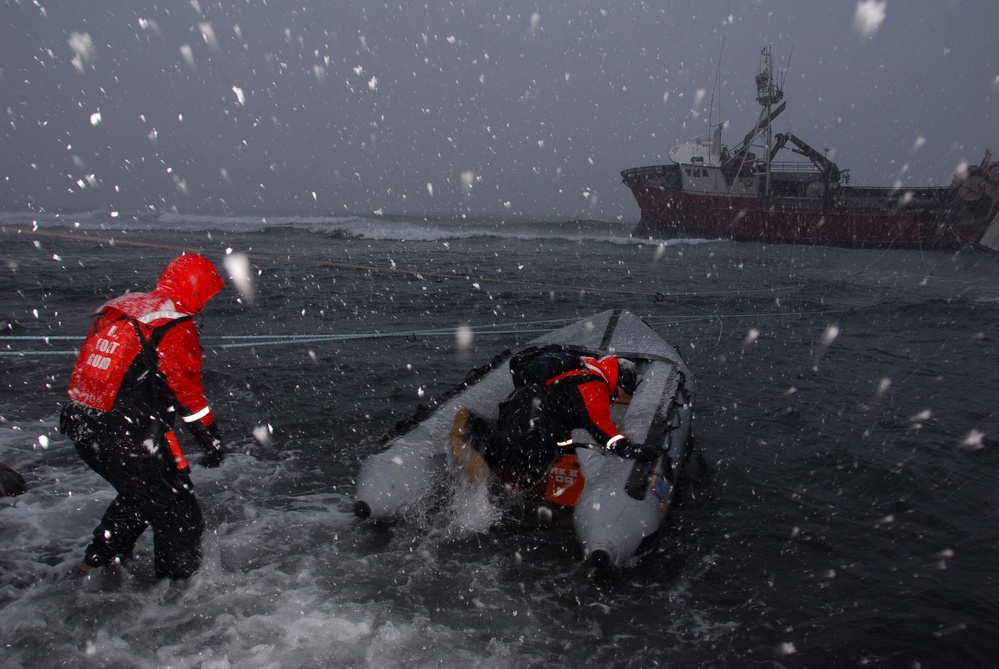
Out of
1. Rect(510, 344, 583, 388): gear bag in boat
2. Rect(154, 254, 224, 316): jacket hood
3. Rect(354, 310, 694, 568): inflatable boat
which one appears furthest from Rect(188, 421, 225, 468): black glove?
Rect(510, 344, 583, 388): gear bag in boat

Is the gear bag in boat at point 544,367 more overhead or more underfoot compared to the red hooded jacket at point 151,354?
more underfoot

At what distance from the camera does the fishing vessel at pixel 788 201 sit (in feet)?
92.0

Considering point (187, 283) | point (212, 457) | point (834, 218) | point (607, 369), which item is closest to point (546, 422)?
point (607, 369)

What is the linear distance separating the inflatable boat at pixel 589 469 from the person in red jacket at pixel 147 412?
1.07 metres

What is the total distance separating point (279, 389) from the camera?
667 centimetres

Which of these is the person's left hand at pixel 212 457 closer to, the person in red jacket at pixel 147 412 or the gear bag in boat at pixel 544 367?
the person in red jacket at pixel 147 412

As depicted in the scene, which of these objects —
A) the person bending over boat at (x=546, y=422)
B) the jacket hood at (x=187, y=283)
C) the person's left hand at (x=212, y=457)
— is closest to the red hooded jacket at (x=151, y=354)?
the jacket hood at (x=187, y=283)

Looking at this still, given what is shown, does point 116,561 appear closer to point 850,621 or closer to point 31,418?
point 31,418

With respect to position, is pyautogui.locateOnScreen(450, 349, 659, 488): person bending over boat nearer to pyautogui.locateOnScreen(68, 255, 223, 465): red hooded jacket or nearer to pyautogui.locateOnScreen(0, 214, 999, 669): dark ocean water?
pyautogui.locateOnScreen(0, 214, 999, 669): dark ocean water

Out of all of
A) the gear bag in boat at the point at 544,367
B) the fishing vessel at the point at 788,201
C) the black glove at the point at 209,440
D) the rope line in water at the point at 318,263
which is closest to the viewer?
the black glove at the point at 209,440

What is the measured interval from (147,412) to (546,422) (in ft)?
7.26

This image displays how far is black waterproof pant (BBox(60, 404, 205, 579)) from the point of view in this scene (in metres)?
2.65

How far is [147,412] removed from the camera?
2723 mm

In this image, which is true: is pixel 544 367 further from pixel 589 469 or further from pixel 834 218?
pixel 834 218
